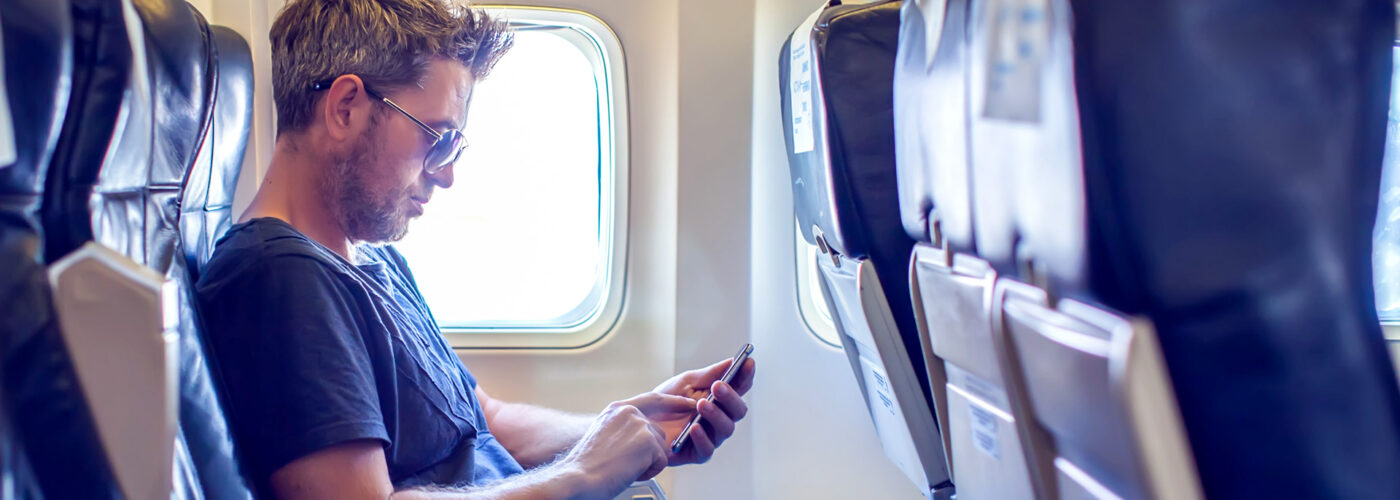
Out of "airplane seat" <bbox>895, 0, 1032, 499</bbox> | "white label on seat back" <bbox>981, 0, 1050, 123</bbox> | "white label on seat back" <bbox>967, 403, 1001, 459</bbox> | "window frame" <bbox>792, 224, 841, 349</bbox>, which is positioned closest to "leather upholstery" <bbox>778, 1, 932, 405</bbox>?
"airplane seat" <bbox>895, 0, 1032, 499</bbox>

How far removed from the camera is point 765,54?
241cm

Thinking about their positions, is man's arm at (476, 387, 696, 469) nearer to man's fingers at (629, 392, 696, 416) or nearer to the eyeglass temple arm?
man's fingers at (629, 392, 696, 416)

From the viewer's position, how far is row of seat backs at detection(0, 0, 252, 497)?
0.75m

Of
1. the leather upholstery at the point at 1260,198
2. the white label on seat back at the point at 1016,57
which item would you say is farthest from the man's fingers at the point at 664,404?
the leather upholstery at the point at 1260,198

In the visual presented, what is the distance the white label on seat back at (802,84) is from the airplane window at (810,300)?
0.76 meters

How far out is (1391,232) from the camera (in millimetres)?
2045

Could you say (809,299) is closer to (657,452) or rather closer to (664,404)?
(664,404)

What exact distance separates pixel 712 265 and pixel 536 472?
3.61ft

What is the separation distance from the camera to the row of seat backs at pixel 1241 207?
64 cm

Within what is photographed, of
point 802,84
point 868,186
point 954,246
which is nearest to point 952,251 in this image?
point 954,246

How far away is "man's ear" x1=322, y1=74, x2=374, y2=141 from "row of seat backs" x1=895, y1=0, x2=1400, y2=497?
1234 millimetres

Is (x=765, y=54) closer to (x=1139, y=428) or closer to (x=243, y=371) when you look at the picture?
(x=243, y=371)

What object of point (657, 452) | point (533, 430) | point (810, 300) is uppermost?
point (810, 300)

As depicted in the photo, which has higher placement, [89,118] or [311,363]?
[89,118]
